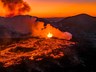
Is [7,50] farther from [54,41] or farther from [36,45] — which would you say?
[54,41]

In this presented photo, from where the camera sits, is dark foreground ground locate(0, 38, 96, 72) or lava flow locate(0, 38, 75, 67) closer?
dark foreground ground locate(0, 38, 96, 72)

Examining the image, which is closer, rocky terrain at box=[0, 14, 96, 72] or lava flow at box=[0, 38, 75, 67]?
rocky terrain at box=[0, 14, 96, 72]

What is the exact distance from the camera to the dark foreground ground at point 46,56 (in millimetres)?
124238

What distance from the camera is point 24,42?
170125 millimetres

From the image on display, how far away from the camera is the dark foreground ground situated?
124m

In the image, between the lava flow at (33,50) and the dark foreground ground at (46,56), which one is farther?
the lava flow at (33,50)

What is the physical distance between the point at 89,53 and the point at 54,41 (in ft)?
77.0

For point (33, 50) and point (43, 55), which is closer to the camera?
point (43, 55)

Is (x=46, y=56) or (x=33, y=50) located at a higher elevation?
(x=33, y=50)

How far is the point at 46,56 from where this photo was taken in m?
138

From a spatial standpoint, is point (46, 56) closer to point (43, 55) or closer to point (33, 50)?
point (43, 55)

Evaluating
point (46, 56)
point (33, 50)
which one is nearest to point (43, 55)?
point (46, 56)

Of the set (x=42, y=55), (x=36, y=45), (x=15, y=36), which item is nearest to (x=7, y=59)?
(x=42, y=55)

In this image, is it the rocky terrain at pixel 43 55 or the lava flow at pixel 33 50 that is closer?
the rocky terrain at pixel 43 55
